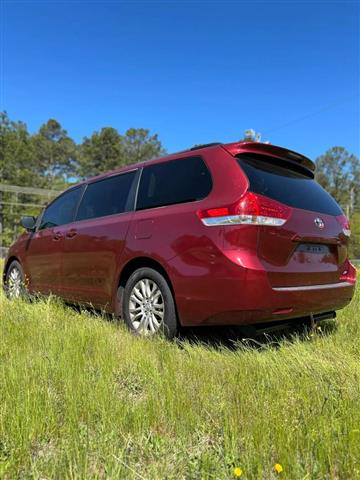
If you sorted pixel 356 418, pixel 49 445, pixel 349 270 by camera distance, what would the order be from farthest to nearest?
pixel 349 270
pixel 356 418
pixel 49 445

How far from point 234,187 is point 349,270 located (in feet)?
5.52

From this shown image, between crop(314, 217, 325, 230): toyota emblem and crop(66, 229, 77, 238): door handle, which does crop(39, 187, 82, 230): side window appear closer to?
crop(66, 229, 77, 238): door handle

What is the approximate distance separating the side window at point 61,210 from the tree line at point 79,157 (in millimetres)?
29490

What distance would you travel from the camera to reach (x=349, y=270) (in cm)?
423

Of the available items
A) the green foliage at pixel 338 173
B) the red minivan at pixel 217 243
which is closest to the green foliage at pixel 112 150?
the green foliage at pixel 338 173

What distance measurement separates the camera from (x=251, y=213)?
10.5ft

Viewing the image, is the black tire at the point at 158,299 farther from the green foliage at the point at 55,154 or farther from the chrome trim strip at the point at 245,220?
the green foliage at the point at 55,154

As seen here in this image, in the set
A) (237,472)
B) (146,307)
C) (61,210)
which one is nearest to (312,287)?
(146,307)

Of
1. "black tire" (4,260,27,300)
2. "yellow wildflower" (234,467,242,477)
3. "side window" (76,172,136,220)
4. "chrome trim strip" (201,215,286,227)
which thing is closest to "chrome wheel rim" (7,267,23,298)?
"black tire" (4,260,27,300)

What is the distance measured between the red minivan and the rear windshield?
0.01m

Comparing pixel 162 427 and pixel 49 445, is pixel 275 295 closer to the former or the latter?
pixel 162 427

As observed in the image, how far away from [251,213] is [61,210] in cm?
345

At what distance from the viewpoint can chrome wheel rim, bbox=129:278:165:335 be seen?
12.7 ft

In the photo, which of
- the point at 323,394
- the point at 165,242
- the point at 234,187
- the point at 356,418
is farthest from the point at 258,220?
the point at 356,418
